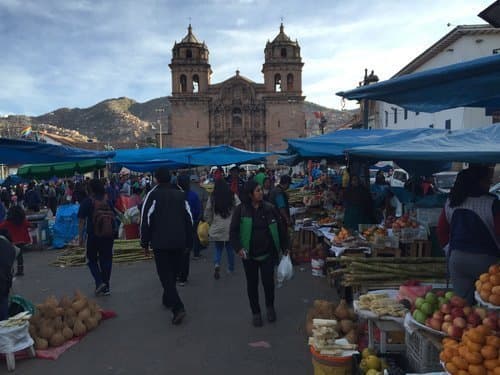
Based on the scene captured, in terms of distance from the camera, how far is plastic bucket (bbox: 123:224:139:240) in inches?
438

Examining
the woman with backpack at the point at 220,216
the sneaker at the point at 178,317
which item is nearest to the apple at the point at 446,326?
the sneaker at the point at 178,317

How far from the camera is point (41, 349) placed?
4.59 m

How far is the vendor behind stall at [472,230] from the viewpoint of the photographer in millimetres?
3455

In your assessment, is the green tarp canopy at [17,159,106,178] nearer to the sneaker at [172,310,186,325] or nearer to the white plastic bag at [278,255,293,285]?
the sneaker at [172,310,186,325]

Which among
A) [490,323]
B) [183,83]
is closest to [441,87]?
[490,323]

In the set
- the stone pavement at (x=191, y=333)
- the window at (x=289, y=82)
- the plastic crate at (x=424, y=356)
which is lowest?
the stone pavement at (x=191, y=333)

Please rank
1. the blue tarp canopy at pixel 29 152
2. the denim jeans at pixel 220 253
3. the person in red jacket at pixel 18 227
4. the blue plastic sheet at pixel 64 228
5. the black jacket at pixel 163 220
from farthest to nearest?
the blue plastic sheet at pixel 64 228 → the person in red jacket at pixel 18 227 → the denim jeans at pixel 220 253 → the blue tarp canopy at pixel 29 152 → the black jacket at pixel 163 220

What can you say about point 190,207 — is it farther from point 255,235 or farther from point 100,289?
point 255,235

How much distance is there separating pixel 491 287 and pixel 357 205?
4.34 metres

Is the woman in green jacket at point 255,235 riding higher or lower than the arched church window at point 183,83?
lower

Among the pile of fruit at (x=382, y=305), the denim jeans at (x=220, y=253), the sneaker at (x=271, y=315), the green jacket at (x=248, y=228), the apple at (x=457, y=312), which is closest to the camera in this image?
the apple at (x=457, y=312)

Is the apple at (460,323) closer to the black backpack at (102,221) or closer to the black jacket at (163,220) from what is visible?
the black jacket at (163,220)

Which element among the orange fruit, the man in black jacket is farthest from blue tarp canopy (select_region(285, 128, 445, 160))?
the orange fruit

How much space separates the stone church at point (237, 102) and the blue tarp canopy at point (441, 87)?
49.2 meters
